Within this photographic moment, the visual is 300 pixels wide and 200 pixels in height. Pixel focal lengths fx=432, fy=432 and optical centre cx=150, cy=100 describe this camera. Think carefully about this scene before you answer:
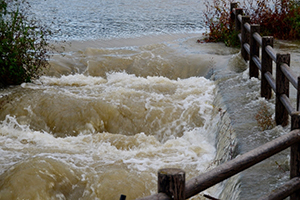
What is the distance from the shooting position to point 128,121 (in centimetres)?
863

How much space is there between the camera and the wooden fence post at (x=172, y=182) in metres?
2.85

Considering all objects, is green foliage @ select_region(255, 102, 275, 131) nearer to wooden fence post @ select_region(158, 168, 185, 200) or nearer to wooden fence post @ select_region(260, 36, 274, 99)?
wooden fence post @ select_region(260, 36, 274, 99)

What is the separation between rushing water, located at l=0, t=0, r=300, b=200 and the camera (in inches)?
228

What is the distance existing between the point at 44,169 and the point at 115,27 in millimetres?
12510

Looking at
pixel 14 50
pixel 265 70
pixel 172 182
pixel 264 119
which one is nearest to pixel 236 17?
pixel 265 70

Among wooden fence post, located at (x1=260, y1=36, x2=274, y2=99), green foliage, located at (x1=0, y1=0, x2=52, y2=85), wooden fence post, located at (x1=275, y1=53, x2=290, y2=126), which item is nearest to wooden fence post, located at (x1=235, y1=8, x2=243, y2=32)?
wooden fence post, located at (x1=260, y1=36, x2=274, y2=99)

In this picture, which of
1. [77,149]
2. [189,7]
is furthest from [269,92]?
[189,7]

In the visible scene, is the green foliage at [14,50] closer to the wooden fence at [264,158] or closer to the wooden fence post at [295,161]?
the wooden fence at [264,158]

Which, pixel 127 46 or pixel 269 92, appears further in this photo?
pixel 127 46

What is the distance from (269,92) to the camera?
24.3 ft

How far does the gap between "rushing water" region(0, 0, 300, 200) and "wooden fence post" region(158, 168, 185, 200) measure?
1.69 meters

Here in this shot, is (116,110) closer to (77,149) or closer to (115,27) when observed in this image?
(77,149)

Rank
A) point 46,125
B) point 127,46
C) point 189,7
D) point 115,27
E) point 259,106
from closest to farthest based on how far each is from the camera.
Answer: point 259,106 → point 46,125 → point 127,46 → point 115,27 → point 189,7

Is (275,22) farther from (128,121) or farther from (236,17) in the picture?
(128,121)
